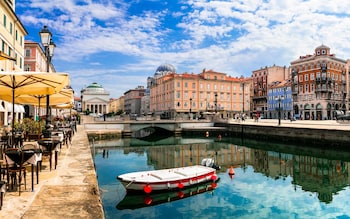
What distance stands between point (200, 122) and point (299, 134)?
23.6 metres

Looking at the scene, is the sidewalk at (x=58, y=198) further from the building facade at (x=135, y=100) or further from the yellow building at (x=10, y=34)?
the building facade at (x=135, y=100)

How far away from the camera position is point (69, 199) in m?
6.41

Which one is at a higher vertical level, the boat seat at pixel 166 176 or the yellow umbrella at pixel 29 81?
the yellow umbrella at pixel 29 81

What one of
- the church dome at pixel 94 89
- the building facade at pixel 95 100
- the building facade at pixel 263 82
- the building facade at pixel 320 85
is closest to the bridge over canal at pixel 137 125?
the building facade at pixel 320 85

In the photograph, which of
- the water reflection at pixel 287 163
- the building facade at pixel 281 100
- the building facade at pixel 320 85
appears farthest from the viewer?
the building facade at pixel 281 100

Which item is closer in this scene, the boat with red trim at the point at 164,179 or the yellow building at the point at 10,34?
the boat with red trim at the point at 164,179

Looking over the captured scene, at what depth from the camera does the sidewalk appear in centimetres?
549

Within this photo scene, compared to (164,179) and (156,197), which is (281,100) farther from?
(156,197)

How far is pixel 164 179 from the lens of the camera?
14.1 metres

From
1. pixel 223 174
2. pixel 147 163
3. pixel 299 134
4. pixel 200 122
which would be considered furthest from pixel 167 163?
pixel 200 122

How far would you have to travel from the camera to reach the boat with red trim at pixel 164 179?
13484 mm

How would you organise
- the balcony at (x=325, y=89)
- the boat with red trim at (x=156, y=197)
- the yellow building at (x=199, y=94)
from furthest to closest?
the yellow building at (x=199, y=94)
the balcony at (x=325, y=89)
the boat with red trim at (x=156, y=197)

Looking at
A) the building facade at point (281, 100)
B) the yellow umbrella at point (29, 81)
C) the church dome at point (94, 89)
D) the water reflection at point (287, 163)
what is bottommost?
the water reflection at point (287, 163)

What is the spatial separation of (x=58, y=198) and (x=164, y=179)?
802cm
